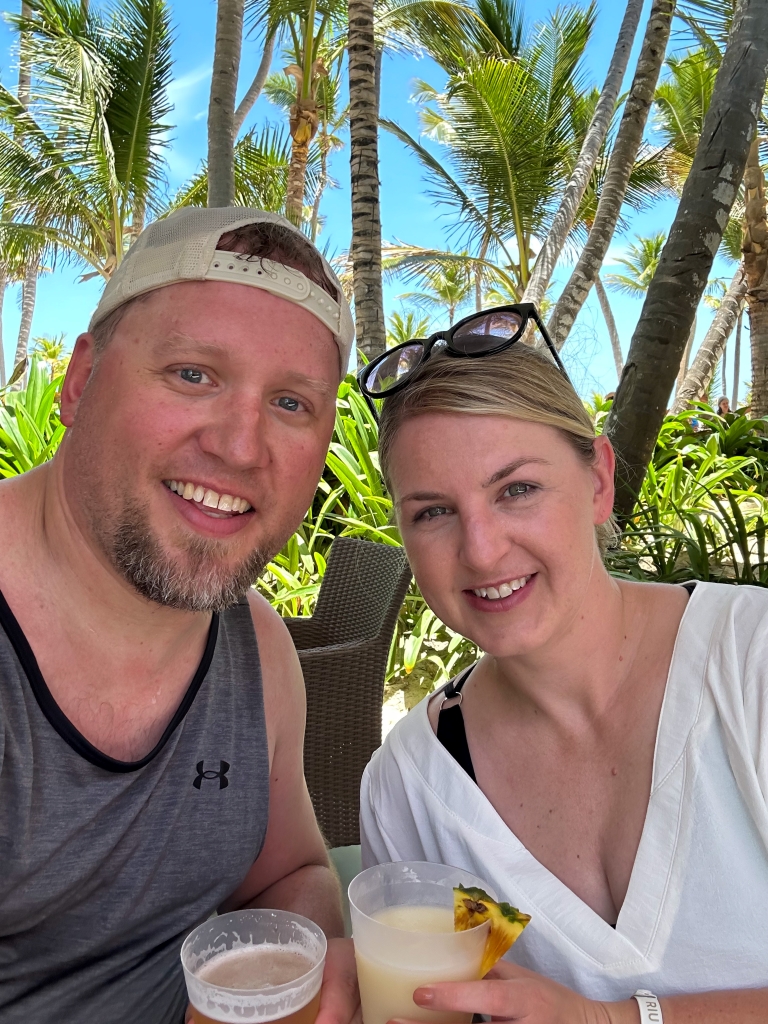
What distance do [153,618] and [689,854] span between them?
3.43 feet

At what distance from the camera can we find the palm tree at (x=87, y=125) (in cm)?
1294

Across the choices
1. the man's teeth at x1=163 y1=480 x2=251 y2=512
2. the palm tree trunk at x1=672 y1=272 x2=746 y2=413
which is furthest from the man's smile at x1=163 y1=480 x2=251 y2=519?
the palm tree trunk at x1=672 y1=272 x2=746 y2=413

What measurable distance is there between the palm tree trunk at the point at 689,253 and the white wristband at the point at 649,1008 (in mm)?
3311

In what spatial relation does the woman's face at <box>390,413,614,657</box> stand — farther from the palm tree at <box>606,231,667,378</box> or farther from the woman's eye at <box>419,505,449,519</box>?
the palm tree at <box>606,231,667,378</box>

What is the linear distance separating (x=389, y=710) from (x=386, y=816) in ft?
8.84

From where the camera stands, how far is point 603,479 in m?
1.74

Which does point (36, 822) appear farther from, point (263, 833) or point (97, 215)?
point (97, 215)

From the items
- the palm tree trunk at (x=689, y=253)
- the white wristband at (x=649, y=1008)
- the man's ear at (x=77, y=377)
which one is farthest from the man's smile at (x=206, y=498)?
the palm tree trunk at (x=689, y=253)

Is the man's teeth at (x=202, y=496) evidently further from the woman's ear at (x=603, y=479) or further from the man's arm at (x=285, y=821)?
the woman's ear at (x=603, y=479)

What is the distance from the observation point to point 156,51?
13188 mm

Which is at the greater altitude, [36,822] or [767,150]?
[767,150]

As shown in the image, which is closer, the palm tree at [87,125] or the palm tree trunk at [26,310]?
the palm tree at [87,125]

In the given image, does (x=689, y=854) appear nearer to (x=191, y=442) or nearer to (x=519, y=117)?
(x=191, y=442)

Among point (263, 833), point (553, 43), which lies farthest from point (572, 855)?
point (553, 43)
